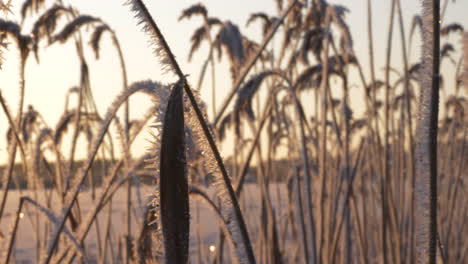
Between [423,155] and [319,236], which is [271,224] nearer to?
[319,236]

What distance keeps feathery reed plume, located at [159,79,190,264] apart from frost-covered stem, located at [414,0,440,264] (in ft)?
0.66

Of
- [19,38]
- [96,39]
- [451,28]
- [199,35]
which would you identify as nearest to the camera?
[19,38]

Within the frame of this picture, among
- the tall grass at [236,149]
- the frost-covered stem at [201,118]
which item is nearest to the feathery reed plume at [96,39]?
the tall grass at [236,149]

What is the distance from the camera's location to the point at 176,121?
1.10 feet

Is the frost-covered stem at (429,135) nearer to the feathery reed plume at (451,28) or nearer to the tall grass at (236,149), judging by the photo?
the tall grass at (236,149)

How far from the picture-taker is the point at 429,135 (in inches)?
16.7

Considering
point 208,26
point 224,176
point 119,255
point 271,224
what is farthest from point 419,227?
point 119,255

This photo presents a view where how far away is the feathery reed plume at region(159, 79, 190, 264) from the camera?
323mm

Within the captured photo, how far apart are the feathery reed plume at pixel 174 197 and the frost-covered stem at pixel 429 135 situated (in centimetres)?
20

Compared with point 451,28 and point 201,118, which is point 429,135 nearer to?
point 201,118

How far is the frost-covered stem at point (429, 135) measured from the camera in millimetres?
417

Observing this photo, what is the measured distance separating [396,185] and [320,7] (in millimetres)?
603

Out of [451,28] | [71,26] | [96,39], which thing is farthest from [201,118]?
[451,28]

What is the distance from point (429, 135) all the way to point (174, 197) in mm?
212
